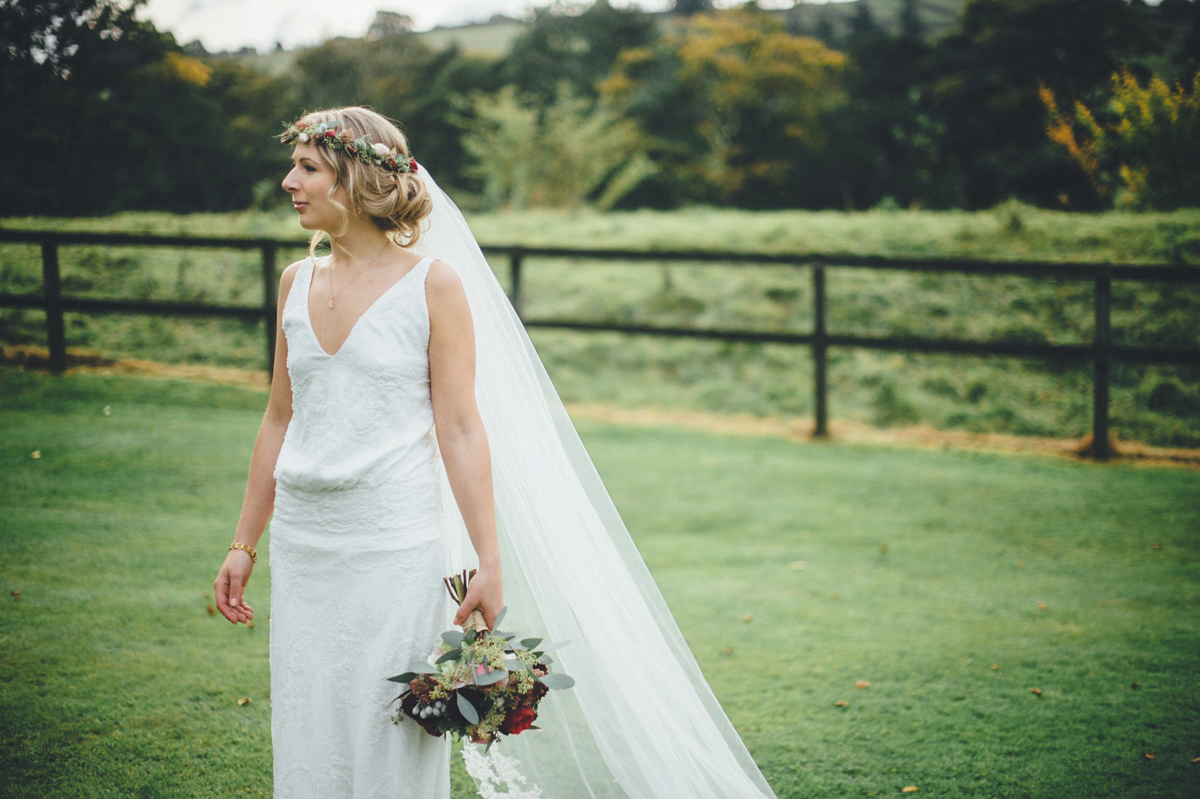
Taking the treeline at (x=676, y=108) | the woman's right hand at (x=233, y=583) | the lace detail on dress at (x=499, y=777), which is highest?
the treeline at (x=676, y=108)

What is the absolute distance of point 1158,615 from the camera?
3758 millimetres

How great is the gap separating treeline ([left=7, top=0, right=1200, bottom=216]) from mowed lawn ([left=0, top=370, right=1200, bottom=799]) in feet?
8.21

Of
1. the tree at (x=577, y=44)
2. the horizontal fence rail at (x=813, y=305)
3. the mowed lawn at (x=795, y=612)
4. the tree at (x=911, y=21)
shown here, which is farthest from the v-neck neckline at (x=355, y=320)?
the tree at (x=577, y=44)

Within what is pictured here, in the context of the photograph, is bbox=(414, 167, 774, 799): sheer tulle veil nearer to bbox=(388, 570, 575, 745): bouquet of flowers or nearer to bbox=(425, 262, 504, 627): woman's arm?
bbox=(425, 262, 504, 627): woman's arm

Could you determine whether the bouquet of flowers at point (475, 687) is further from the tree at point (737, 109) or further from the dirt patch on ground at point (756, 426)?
the tree at point (737, 109)

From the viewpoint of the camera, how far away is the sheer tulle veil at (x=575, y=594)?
1.98 metres

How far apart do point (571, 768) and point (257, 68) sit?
11176 mm

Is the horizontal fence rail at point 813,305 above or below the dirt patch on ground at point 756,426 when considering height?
above

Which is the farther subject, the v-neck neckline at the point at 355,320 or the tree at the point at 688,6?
the tree at the point at 688,6

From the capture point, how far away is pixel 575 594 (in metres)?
1.98

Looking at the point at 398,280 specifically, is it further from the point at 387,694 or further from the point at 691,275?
the point at 691,275

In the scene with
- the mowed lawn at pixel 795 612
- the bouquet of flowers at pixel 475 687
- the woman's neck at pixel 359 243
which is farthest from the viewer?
the mowed lawn at pixel 795 612

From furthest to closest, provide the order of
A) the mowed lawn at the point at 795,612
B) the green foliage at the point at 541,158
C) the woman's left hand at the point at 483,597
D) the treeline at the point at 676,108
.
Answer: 1. the green foliage at the point at 541,158
2. the treeline at the point at 676,108
3. the mowed lawn at the point at 795,612
4. the woman's left hand at the point at 483,597

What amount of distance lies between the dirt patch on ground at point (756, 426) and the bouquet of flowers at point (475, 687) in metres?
5.79
